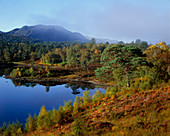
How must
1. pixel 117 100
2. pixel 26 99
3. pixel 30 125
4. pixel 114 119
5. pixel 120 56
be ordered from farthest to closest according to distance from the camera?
pixel 26 99
pixel 120 56
pixel 117 100
pixel 30 125
pixel 114 119

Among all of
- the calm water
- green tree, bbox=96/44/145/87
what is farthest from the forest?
the calm water

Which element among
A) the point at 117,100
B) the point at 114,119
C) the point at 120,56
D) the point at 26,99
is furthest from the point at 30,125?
the point at 26,99

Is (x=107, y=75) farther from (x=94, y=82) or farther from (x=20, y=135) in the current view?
(x=94, y=82)

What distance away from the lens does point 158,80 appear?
1516 cm

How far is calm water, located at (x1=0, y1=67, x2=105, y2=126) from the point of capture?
2277cm

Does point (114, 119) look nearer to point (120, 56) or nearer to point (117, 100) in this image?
point (117, 100)

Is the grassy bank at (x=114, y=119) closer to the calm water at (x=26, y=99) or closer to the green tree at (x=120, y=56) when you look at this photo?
the green tree at (x=120, y=56)

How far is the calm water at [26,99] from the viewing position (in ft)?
74.7

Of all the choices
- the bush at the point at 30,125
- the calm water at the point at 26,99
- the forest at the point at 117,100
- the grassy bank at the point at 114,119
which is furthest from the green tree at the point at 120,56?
the bush at the point at 30,125

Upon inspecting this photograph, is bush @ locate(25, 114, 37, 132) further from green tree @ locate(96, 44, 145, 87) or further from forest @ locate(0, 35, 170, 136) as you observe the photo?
green tree @ locate(96, 44, 145, 87)

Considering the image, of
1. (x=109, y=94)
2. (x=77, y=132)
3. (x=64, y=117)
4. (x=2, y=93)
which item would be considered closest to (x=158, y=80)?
(x=109, y=94)

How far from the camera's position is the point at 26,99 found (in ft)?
98.3

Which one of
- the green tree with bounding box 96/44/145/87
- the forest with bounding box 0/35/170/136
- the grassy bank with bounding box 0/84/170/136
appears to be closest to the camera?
Answer: the grassy bank with bounding box 0/84/170/136

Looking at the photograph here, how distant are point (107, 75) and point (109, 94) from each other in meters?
2.61
